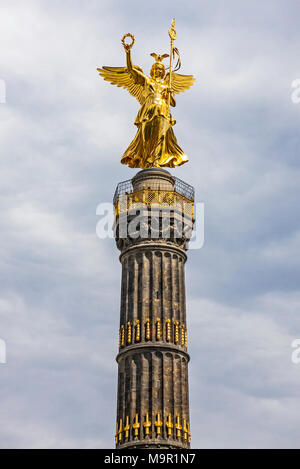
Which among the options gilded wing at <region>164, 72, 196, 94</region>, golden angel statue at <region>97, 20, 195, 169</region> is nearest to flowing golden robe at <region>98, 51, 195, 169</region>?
golden angel statue at <region>97, 20, 195, 169</region>

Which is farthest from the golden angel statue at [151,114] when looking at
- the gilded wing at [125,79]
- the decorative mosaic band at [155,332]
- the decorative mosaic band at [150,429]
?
the decorative mosaic band at [150,429]

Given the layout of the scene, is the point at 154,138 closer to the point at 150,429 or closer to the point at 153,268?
the point at 153,268

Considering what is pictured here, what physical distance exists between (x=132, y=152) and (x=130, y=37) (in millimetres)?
8108

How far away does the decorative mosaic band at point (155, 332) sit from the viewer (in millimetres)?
46500

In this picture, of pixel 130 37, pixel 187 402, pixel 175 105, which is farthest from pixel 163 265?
pixel 130 37

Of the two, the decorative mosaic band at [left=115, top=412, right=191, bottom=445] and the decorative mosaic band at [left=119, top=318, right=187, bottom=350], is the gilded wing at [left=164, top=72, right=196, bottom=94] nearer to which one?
the decorative mosaic band at [left=119, top=318, right=187, bottom=350]

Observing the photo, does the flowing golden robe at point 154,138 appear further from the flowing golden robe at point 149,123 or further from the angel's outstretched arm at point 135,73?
the angel's outstretched arm at point 135,73

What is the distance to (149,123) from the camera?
2067 inches

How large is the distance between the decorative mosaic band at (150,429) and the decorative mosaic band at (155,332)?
15.8ft

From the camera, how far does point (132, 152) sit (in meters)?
53.1

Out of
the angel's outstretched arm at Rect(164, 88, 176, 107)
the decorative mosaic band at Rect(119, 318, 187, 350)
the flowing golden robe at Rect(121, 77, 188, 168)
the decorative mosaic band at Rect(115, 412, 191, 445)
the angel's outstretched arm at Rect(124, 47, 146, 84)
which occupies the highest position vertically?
the angel's outstretched arm at Rect(124, 47, 146, 84)

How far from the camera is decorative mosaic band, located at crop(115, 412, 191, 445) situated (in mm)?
43438
